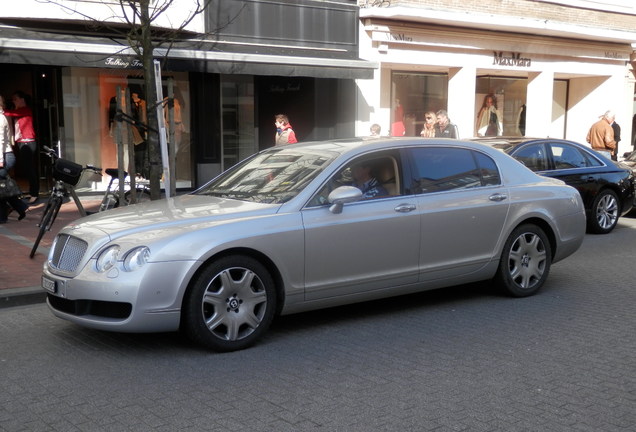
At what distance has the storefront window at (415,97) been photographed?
19391mm

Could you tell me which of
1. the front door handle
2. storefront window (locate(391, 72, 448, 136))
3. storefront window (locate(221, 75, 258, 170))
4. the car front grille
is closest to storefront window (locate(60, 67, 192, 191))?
storefront window (locate(221, 75, 258, 170))

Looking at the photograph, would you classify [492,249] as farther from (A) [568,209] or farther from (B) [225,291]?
(B) [225,291]

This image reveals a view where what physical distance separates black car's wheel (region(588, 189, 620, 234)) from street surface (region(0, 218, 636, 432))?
5026 mm

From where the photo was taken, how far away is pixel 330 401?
14.8 ft

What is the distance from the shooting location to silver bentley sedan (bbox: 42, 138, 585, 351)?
5254mm

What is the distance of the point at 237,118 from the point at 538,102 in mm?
10447

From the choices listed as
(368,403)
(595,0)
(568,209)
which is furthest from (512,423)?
(595,0)

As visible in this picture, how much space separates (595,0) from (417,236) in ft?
65.0

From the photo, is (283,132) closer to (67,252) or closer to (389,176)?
(389,176)

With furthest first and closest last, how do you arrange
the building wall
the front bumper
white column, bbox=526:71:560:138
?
1. white column, bbox=526:71:560:138
2. the building wall
3. the front bumper

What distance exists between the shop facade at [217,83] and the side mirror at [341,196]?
8.05m

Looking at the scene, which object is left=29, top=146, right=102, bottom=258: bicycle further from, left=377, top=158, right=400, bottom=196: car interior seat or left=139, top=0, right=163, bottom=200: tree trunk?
left=377, top=158, right=400, bottom=196: car interior seat

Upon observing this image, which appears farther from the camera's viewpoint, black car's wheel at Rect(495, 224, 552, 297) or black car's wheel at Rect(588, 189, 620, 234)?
black car's wheel at Rect(588, 189, 620, 234)

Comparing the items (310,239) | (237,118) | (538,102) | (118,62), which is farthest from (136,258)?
(538,102)
